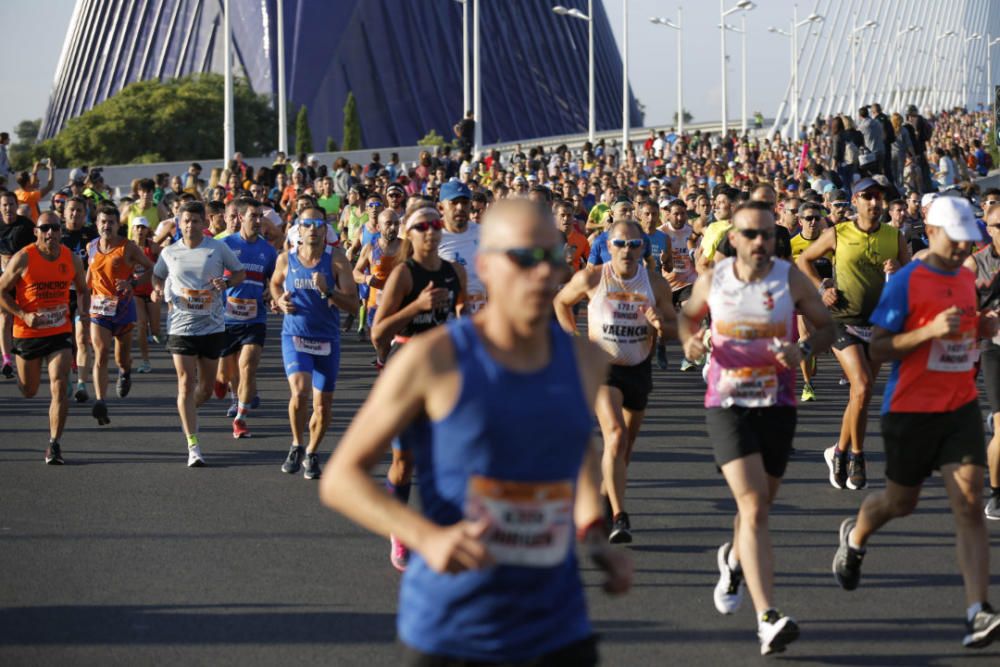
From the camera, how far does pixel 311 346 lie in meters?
10.0

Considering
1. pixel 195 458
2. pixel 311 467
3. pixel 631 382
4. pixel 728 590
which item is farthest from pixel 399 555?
pixel 195 458

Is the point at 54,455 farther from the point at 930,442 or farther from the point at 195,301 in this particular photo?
the point at 930,442

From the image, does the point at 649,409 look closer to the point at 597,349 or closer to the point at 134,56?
the point at 597,349

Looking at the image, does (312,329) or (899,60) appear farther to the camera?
(899,60)

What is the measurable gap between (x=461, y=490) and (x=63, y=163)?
218 feet

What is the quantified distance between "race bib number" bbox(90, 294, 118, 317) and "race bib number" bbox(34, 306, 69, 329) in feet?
6.43

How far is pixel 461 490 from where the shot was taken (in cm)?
340

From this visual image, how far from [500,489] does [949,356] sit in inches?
136

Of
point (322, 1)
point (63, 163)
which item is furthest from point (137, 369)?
point (322, 1)

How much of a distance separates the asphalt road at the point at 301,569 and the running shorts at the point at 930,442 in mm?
649

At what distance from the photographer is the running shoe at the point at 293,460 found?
1014 cm

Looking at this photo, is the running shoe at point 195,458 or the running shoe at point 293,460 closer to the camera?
the running shoe at point 293,460

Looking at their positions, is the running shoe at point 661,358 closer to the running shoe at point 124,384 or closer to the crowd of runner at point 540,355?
the crowd of runner at point 540,355

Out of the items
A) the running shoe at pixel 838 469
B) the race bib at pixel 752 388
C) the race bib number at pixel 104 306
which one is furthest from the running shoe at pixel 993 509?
the race bib number at pixel 104 306
